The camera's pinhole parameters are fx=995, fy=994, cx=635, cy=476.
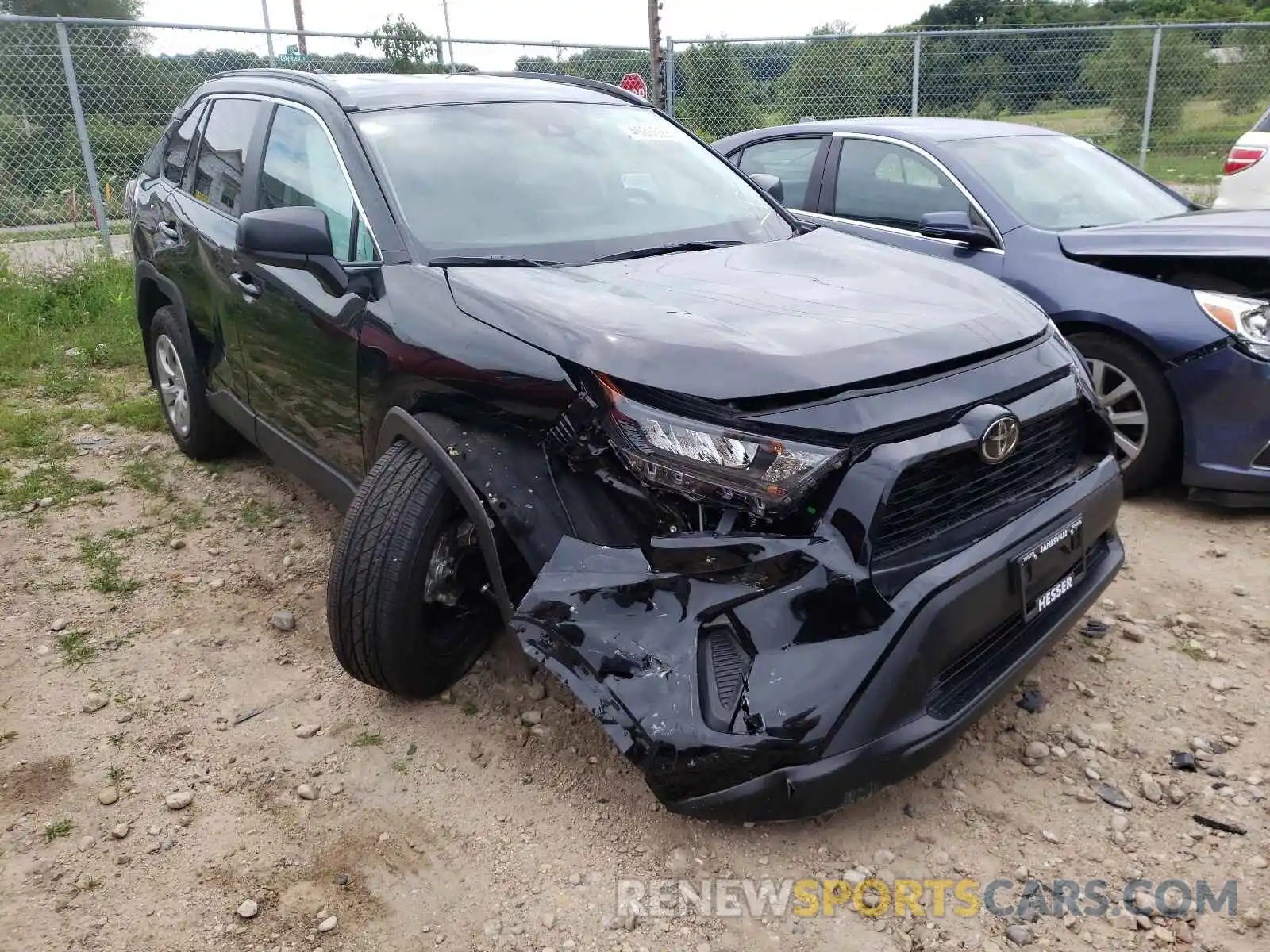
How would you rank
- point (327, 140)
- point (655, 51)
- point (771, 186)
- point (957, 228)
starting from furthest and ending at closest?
point (655, 51) → point (957, 228) → point (771, 186) → point (327, 140)

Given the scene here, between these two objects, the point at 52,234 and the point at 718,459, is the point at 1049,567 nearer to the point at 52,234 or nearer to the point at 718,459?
the point at 718,459

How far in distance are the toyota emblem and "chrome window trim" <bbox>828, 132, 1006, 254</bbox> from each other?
2.46 metres

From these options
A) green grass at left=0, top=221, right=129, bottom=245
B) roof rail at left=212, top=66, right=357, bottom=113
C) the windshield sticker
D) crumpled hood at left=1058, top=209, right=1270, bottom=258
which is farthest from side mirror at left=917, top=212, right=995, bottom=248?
green grass at left=0, top=221, right=129, bottom=245

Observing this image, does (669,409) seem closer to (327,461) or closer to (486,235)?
(486,235)

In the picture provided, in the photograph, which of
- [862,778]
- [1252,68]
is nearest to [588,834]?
[862,778]

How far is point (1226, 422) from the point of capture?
3760mm

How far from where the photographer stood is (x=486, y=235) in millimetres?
2965

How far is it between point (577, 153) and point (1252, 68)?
45.8 ft

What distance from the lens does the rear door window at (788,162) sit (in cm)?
551

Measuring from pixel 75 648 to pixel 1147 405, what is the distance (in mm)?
4028

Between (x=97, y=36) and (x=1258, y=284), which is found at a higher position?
(x=97, y=36)

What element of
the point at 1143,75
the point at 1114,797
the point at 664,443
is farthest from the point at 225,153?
the point at 1143,75

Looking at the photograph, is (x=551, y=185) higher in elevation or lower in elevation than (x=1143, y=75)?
lower

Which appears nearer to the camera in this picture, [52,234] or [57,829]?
[57,829]
